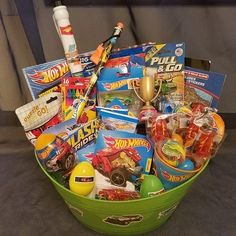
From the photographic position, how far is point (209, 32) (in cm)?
97

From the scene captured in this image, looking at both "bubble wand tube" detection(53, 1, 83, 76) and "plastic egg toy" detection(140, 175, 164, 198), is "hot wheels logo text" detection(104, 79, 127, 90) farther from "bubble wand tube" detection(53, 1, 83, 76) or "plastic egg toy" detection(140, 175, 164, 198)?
"plastic egg toy" detection(140, 175, 164, 198)

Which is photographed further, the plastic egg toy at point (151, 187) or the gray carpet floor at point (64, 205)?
the gray carpet floor at point (64, 205)

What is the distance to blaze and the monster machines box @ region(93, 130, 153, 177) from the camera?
73cm

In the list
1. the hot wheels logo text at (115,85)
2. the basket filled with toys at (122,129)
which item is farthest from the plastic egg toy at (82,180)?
the hot wheels logo text at (115,85)

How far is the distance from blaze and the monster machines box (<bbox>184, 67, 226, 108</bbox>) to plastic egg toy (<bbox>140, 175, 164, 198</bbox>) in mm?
269

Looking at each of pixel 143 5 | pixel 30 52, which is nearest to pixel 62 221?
pixel 30 52

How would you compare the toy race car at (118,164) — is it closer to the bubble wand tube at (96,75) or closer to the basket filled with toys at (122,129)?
the basket filled with toys at (122,129)

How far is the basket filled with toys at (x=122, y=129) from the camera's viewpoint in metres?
0.69

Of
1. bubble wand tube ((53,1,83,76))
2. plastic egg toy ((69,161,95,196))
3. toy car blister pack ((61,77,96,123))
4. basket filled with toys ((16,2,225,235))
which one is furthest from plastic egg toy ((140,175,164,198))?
bubble wand tube ((53,1,83,76))

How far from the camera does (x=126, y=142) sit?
75 centimetres

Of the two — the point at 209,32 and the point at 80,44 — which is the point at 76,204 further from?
→ the point at 209,32

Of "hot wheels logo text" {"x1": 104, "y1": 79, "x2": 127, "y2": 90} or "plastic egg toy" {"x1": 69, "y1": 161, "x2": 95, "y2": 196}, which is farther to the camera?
"hot wheels logo text" {"x1": 104, "y1": 79, "x2": 127, "y2": 90}

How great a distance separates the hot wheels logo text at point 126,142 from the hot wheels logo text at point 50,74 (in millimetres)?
243

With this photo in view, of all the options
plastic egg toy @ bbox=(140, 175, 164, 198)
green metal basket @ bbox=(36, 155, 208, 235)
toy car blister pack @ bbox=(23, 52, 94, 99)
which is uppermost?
toy car blister pack @ bbox=(23, 52, 94, 99)
